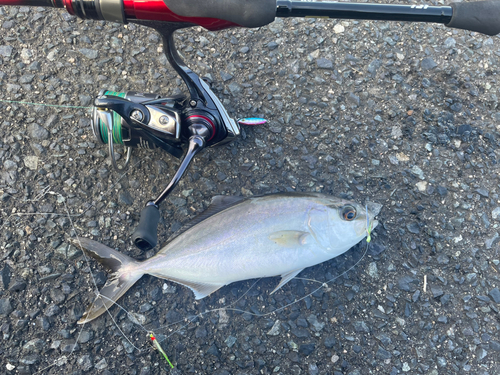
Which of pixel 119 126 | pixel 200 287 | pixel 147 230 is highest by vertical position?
pixel 119 126

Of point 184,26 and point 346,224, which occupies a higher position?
point 184,26

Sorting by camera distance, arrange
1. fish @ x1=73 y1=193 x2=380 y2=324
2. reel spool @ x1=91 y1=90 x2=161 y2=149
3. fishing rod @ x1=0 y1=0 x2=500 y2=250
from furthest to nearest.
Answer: fish @ x1=73 y1=193 x2=380 y2=324 < reel spool @ x1=91 y1=90 x2=161 y2=149 < fishing rod @ x1=0 y1=0 x2=500 y2=250

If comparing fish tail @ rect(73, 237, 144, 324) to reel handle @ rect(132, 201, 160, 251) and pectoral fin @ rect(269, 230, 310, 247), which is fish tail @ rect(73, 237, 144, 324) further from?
pectoral fin @ rect(269, 230, 310, 247)

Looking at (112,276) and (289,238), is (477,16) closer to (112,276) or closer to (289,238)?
(289,238)

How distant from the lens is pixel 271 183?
244 centimetres

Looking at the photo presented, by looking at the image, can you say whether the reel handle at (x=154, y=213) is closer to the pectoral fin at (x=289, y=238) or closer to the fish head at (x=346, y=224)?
the pectoral fin at (x=289, y=238)

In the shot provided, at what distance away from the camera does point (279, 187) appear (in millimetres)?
2441

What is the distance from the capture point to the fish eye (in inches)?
85.8

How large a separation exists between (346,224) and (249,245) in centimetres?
63

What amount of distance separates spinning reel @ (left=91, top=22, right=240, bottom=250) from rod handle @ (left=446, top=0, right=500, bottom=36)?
53.5 inches

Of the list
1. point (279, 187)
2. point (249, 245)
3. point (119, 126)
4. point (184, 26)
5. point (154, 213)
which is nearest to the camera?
point (184, 26)

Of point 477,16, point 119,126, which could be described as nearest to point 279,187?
point 119,126

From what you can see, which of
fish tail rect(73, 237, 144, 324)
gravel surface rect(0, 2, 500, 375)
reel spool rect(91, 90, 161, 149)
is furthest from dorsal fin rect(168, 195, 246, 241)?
reel spool rect(91, 90, 161, 149)

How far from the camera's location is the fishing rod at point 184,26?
1.58 metres
